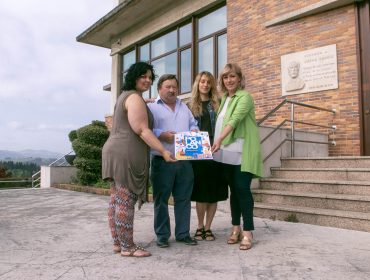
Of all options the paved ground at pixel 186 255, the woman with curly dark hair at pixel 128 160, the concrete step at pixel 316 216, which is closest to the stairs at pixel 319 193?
the concrete step at pixel 316 216

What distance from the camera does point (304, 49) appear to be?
785 cm

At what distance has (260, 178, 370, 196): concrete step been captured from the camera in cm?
489

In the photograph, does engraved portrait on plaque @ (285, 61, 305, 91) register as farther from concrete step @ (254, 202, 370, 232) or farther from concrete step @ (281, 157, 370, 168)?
concrete step @ (254, 202, 370, 232)

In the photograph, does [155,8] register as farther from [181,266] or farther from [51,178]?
[181,266]

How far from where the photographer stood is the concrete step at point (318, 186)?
4.89 m

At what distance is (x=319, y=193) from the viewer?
5180mm

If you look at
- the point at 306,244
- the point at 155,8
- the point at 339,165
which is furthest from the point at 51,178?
the point at 306,244

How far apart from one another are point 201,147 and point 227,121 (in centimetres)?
44

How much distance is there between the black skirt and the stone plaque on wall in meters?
4.68

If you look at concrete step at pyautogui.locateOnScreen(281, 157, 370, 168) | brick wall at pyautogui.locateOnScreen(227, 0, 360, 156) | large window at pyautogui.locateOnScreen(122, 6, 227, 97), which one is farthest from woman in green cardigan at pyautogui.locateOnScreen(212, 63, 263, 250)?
large window at pyautogui.locateOnScreen(122, 6, 227, 97)

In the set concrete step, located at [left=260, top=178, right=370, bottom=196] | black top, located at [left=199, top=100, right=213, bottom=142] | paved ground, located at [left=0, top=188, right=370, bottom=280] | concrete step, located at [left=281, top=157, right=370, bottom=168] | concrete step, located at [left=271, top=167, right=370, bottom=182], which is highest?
black top, located at [left=199, top=100, right=213, bottom=142]

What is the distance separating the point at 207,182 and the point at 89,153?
25.4ft

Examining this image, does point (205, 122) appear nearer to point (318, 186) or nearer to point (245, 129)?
point (245, 129)

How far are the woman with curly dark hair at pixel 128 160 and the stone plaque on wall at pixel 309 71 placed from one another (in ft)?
17.9
